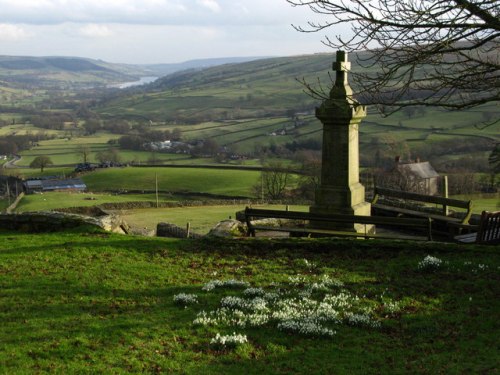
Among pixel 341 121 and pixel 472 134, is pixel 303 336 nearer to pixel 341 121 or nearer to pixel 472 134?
pixel 341 121

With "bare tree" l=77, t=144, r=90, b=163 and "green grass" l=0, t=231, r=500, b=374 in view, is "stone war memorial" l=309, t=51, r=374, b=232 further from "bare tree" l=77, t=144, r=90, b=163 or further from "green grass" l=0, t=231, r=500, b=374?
"bare tree" l=77, t=144, r=90, b=163

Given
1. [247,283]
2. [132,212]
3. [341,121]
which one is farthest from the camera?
[132,212]

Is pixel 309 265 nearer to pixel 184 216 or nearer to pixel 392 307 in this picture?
pixel 392 307

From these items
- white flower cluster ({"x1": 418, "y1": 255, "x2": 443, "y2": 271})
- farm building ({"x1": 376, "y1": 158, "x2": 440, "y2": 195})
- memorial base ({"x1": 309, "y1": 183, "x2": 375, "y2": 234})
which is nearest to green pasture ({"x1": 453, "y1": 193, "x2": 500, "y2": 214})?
farm building ({"x1": 376, "y1": 158, "x2": 440, "y2": 195})

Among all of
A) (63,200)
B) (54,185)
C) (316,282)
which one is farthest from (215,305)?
(54,185)

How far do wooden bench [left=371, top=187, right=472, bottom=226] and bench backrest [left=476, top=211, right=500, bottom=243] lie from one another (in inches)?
54.5

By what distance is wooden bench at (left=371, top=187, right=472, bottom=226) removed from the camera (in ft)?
59.7

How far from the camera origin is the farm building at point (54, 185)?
91812 millimetres

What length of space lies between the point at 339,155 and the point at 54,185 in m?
84.2

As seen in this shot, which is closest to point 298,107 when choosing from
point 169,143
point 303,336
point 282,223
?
point 169,143

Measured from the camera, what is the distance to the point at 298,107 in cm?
19062

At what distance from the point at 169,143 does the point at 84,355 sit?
447 ft

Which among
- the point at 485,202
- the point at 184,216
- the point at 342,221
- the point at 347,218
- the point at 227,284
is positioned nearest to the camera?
the point at 227,284

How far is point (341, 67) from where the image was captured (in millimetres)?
17766
